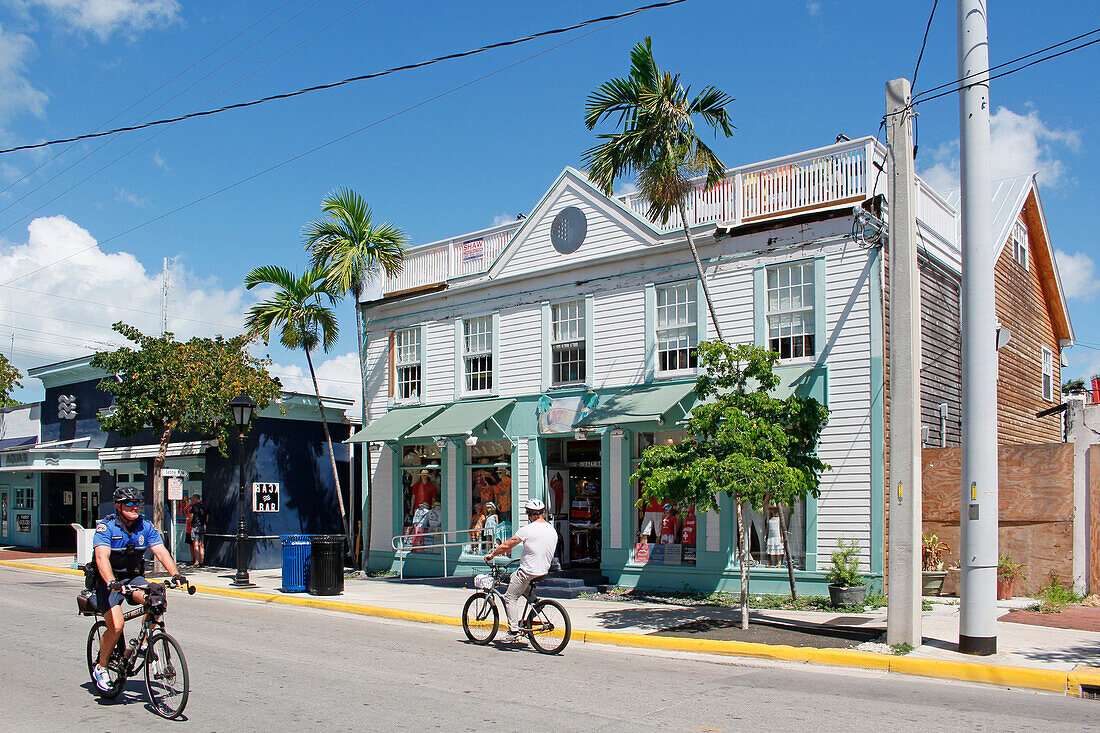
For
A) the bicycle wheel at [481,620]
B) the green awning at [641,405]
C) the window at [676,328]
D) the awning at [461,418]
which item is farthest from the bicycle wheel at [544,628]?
the awning at [461,418]

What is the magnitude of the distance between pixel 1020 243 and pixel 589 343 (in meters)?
11.1

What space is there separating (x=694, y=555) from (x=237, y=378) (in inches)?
459

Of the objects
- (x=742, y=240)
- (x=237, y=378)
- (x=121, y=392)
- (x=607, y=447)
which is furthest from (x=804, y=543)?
A: (x=121, y=392)

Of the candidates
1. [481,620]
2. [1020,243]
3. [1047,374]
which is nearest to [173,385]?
[481,620]

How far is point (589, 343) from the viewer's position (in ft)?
59.6

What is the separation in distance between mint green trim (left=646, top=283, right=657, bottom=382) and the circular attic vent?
211 cm

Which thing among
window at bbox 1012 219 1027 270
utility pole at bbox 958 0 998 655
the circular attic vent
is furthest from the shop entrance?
window at bbox 1012 219 1027 270

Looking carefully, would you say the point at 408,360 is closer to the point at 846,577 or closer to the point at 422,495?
the point at 422,495

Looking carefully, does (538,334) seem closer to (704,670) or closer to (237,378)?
(237,378)

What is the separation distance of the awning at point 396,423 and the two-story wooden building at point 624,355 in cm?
7

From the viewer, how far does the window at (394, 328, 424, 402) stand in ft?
71.3

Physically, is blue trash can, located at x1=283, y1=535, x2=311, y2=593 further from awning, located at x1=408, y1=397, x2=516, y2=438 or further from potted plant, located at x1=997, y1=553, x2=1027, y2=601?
potted plant, located at x1=997, y1=553, x2=1027, y2=601

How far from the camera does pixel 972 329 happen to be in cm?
1041

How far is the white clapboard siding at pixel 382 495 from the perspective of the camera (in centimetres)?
2173
